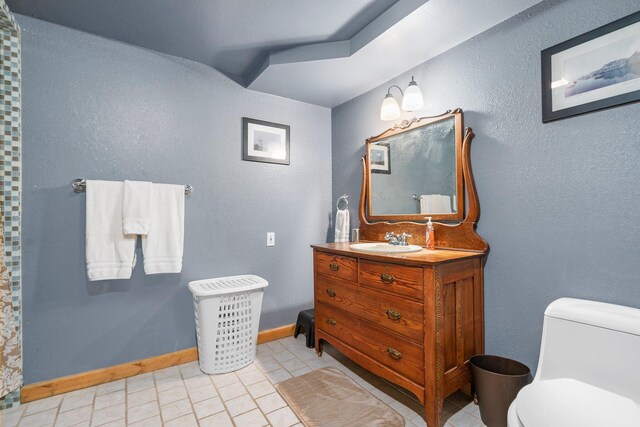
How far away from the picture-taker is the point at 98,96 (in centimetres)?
190

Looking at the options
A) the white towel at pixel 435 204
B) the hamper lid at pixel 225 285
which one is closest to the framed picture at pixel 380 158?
the white towel at pixel 435 204

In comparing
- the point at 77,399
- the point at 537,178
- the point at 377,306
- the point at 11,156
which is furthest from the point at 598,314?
the point at 11,156

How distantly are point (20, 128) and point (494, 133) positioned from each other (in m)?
2.65

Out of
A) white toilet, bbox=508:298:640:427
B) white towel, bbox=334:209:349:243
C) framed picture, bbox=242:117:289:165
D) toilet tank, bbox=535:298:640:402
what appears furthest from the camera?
white towel, bbox=334:209:349:243

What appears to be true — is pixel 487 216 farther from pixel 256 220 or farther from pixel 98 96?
pixel 98 96

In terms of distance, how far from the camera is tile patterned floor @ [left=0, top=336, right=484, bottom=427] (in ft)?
5.03

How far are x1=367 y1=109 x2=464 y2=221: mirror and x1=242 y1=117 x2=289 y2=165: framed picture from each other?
74 cm

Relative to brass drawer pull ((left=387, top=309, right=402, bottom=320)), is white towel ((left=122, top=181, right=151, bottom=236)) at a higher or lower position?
higher

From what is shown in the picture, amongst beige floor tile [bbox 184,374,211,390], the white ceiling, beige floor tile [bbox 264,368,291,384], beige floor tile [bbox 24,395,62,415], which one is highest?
the white ceiling

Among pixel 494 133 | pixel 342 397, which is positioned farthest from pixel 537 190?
pixel 342 397

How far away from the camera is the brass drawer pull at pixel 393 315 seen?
5.09ft

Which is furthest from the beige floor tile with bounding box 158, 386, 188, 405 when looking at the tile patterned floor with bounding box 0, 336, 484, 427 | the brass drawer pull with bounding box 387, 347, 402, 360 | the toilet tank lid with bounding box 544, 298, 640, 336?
the toilet tank lid with bounding box 544, 298, 640, 336

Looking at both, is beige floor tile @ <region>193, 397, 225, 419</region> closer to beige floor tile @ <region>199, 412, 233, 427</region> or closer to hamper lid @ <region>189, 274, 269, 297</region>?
beige floor tile @ <region>199, 412, 233, 427</region>

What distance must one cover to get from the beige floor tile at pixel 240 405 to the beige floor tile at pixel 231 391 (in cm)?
4
